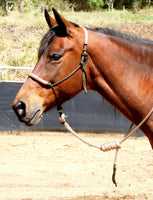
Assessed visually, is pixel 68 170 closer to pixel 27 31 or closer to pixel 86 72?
pixel 86 72

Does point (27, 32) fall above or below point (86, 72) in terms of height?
below

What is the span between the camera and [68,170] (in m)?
4.96

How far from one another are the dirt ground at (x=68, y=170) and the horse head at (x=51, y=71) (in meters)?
2.08

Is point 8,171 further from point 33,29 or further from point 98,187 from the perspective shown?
point 33,29

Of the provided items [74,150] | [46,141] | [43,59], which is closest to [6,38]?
[46,141]

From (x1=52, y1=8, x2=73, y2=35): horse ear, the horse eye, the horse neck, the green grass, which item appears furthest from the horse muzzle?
the green grass

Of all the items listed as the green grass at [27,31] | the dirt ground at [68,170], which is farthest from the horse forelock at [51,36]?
the green grass at [27,31]

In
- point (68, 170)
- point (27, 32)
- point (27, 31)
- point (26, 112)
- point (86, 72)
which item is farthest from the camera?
point (27, 31)

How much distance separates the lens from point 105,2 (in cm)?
3888

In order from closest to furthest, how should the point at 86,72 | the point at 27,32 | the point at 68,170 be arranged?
the point at 86,72 → the point at 68,170 → the point at 27,32

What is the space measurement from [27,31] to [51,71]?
597 inches

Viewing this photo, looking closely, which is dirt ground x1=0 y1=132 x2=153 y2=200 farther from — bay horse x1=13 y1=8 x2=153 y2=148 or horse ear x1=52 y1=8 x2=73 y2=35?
horse ear x1=52 y1=8 x2=73 y2=35

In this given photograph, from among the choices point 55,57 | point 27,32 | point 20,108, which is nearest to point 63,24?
point 55,57

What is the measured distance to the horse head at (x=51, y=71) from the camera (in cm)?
220
